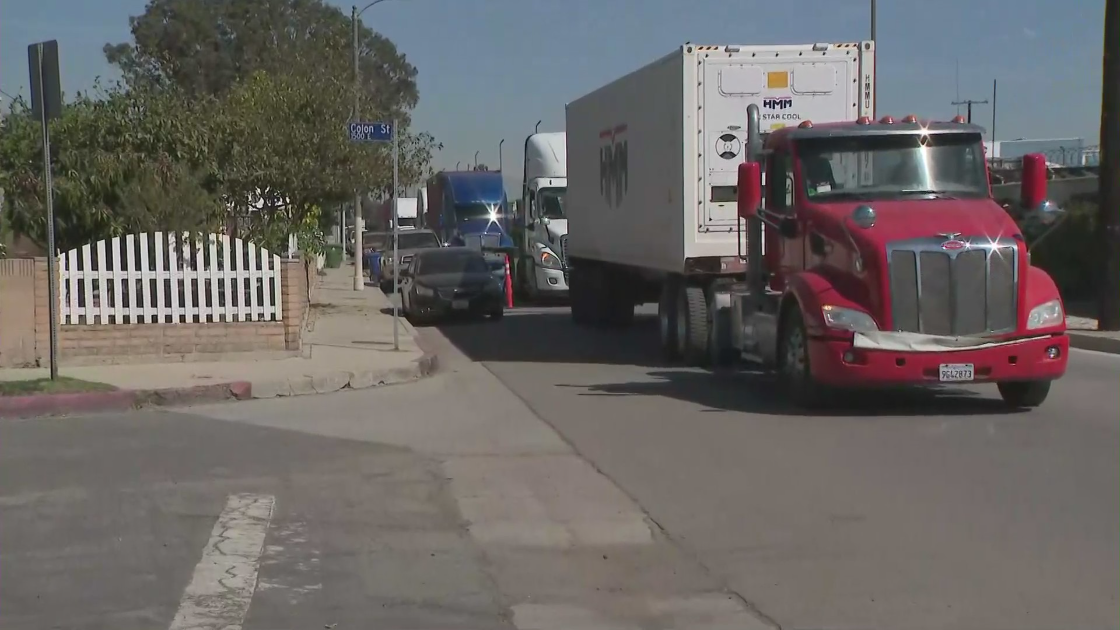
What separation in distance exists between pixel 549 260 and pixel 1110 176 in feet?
41.7

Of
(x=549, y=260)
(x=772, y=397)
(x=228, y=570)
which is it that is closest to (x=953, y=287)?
(x=772, y=397)

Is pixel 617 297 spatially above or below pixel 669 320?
above

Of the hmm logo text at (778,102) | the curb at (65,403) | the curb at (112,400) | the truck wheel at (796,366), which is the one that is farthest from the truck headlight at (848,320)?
the curb at (65,403)

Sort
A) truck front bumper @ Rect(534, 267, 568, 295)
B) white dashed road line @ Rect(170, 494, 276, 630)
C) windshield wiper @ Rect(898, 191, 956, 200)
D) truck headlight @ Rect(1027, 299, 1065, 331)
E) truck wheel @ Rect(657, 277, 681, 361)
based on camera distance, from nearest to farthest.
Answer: white dashed road line @ Rect(170, 494, 276, 630)
truck headlight @ Rect(1027, 299, 1065, 331)
windshield wiper @ Rect(898, 191, 956, 200)
truck wheel @ Rect(657, 277, 681, 361)
truck front bumper @ Rect(534, 267, 568, 295)

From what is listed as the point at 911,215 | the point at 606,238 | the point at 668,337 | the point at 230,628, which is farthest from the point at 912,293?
the point at 606,238

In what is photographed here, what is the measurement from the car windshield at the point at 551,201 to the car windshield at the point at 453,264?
12.6 ft

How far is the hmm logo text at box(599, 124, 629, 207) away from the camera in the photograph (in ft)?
60.8

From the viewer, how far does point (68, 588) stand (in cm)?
652

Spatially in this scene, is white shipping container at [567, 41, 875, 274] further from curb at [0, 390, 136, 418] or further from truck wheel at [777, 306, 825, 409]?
curb at [0, 390, 136, 418]

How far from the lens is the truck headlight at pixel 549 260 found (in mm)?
28219

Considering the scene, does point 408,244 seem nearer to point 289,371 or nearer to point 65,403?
A: point 289,371

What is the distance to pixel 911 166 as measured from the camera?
12.3 metres

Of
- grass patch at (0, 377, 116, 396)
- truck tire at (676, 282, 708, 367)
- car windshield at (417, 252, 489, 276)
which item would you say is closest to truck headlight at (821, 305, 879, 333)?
truck tire at (676, 282, 708, 367)

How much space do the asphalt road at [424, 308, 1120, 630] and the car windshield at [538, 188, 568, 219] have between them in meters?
14.1
